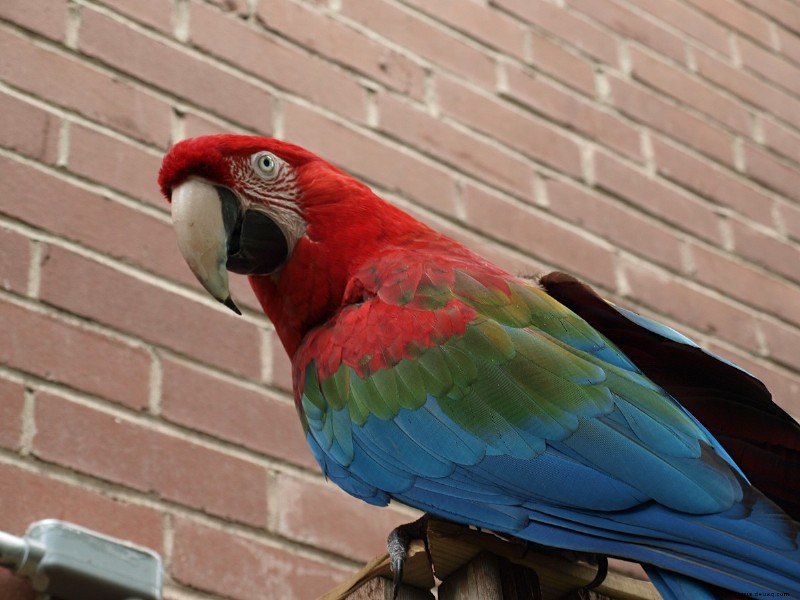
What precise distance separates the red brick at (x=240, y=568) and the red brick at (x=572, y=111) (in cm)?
92

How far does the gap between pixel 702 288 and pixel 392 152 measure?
60 cm

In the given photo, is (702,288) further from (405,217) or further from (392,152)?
(405,217)

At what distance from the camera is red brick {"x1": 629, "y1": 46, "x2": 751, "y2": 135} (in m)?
2.30

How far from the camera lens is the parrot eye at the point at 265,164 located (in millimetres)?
1349

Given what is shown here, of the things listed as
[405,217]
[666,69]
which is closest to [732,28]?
[666,69]

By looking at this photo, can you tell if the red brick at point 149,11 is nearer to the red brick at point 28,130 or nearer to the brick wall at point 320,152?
the brick wall at point 320,152

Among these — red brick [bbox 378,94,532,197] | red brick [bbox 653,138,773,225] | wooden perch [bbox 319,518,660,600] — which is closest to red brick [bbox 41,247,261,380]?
red brick [bbox 378,94,532,197]

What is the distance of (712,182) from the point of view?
7.41 feet

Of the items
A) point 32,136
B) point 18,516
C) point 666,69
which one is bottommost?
point 18,516

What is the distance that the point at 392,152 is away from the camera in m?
1.88

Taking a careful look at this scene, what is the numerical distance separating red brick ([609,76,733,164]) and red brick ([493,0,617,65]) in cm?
6

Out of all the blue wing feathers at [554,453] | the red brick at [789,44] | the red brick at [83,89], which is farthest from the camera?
the red brick at [789,44]

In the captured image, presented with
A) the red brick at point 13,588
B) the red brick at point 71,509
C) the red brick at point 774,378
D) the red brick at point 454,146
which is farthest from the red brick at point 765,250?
the red brick at point 13,588

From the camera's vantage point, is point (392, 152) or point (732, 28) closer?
point (392, 152)
